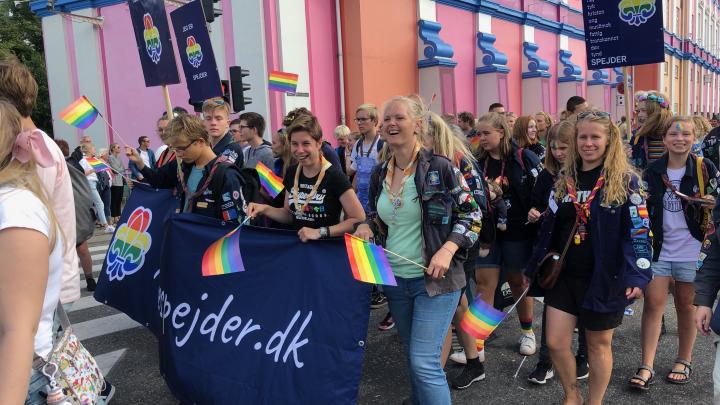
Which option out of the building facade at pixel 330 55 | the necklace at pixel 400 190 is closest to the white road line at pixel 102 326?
the necklace at pixel 400 190

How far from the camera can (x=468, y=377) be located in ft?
12.7

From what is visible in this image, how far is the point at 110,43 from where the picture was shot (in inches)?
588

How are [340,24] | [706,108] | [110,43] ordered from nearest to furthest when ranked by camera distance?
[340,24], [110,43], [706,108]

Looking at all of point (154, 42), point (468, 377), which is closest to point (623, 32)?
point (468, 377)

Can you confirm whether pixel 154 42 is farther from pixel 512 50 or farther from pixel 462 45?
pixel 512 50

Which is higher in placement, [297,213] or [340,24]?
[340,24]

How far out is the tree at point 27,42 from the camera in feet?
87.2

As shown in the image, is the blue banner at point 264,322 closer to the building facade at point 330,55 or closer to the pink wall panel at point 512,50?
the building facade at point 330,55

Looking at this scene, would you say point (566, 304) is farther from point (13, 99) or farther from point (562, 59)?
point (562, 59)

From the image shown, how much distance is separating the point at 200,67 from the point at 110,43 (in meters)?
9.90

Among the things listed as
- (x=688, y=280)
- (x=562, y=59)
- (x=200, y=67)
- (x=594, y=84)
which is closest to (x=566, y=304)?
Answer: (x=688, y=280)

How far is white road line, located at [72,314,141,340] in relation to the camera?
5215 mm

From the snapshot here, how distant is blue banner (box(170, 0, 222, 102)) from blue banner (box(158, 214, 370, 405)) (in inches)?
141

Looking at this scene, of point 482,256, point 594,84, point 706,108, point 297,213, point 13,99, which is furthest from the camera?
point 706,108
